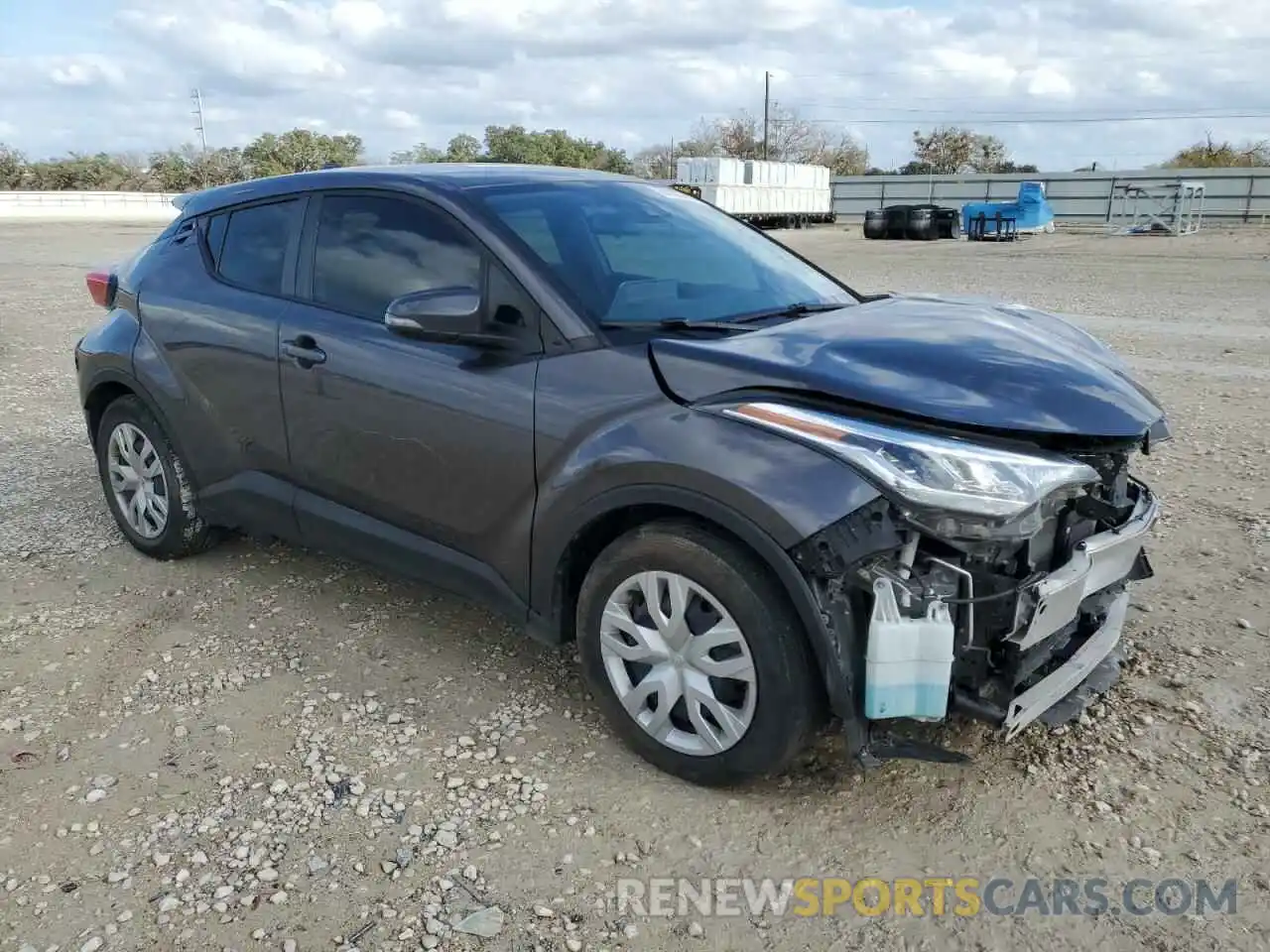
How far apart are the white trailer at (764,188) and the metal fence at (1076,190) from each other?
323 cm

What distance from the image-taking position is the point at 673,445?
8.86 feet

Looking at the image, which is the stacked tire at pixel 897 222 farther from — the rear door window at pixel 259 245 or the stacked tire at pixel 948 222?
the rear door window at pixel 259 245

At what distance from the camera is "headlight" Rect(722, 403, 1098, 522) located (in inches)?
95.6

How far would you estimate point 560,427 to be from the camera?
2963 mm

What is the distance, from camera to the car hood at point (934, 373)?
101 inches

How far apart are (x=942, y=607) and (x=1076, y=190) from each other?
48903mm

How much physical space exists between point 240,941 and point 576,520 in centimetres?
138

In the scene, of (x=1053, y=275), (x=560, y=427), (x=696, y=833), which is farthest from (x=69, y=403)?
(x=1053, y=275)

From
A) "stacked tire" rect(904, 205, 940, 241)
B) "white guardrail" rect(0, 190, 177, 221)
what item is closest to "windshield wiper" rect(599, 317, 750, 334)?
"stacked tire" rect(904, 205, 940, 241)

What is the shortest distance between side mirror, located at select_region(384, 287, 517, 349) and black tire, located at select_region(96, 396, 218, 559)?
1.82 metres

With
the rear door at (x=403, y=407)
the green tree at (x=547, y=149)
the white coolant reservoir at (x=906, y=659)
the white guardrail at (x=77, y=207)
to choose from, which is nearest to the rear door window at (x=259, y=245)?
the rear door at (x=403, y=407)

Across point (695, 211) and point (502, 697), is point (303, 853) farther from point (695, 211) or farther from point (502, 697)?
point (695, 211)

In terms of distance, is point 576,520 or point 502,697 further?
point 502,697

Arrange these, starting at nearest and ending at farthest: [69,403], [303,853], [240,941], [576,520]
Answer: [240,941] → [303,853] → [576,520] → [69,403]
